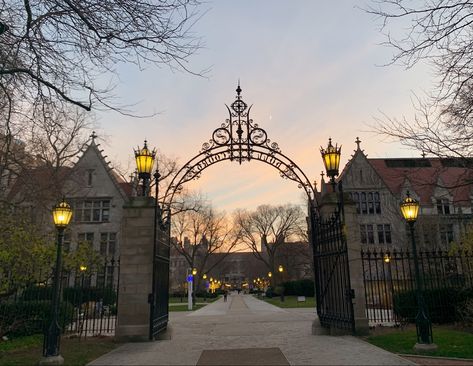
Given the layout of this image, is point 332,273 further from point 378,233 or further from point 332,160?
point 378,233

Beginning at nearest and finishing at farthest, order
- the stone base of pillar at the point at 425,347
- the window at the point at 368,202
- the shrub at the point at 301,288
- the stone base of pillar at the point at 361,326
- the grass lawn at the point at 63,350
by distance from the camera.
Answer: the stone base of pillar at the point at 425,347 → the grass lawn at the point at 63,350 → the stone base of pillar at the point at 361,326 → the window at the point at 368,202 → the shrub at the point at 301,288

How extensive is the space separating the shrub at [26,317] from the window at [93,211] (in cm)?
2773

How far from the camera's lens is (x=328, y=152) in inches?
462

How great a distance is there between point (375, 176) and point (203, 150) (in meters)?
34.5

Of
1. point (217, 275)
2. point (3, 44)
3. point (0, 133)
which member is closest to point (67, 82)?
point (3, 44)

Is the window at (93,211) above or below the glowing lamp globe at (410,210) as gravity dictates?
above

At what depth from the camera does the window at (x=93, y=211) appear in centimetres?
4034

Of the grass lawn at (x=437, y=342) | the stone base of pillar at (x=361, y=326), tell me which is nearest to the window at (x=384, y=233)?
the grass lawn at (x=437, y=342)

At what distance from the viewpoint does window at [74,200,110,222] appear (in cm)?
4034

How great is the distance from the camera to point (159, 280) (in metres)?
11.5

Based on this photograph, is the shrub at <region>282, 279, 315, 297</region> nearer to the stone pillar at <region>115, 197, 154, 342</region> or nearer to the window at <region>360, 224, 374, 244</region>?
the window at <region>360, 224, 374, 244</region>

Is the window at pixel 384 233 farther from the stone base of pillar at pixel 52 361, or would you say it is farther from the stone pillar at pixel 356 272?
the stone base of pillar at pixel 52 361

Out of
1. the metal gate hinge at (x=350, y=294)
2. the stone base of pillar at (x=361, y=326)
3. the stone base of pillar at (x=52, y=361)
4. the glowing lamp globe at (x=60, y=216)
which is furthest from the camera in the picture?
the stone base of pillar at (x=361, y=326)

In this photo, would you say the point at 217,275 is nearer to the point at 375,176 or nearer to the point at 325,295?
the point at 375,176
